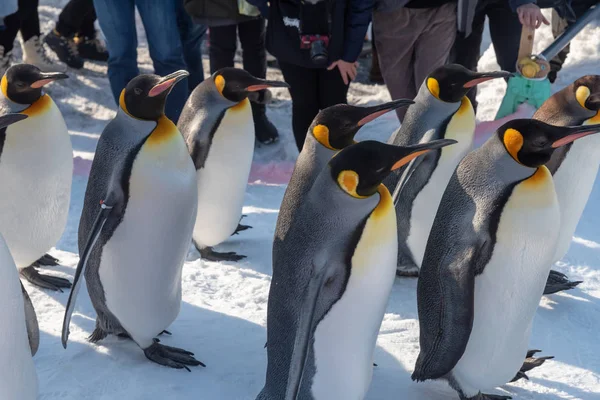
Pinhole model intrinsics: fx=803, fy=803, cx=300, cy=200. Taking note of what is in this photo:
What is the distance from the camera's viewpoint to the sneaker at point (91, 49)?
18.3 ft

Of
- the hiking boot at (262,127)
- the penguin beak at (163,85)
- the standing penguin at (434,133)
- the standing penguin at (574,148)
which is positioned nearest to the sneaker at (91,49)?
the hiking boot at (262,127)

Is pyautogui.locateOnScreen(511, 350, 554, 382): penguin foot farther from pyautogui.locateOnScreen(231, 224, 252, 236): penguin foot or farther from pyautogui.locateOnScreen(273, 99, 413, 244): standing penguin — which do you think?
pyautogui.locateOnScreen(231, 224, 252, 236): penguin foot

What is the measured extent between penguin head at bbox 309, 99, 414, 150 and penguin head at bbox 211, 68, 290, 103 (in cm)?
55

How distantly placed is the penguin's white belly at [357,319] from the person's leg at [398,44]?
1.61m

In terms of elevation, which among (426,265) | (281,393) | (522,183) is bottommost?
(281,393)

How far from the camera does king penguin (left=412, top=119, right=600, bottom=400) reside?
192 cm

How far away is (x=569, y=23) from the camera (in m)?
4.55

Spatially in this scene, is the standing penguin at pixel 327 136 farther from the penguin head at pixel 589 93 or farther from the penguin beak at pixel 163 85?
the penguin head at pixel 589 93

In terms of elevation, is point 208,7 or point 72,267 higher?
point 208,7

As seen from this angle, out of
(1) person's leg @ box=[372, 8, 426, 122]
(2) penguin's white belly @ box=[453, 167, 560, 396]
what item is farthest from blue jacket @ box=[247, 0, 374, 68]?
(2) penguin's white belly @ box=[453, 167, 560, 396]

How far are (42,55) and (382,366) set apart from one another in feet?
11.5

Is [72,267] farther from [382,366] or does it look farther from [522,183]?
[522,183]

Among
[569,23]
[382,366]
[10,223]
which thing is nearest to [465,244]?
[382,366]

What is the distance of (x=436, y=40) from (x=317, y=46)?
546mm
